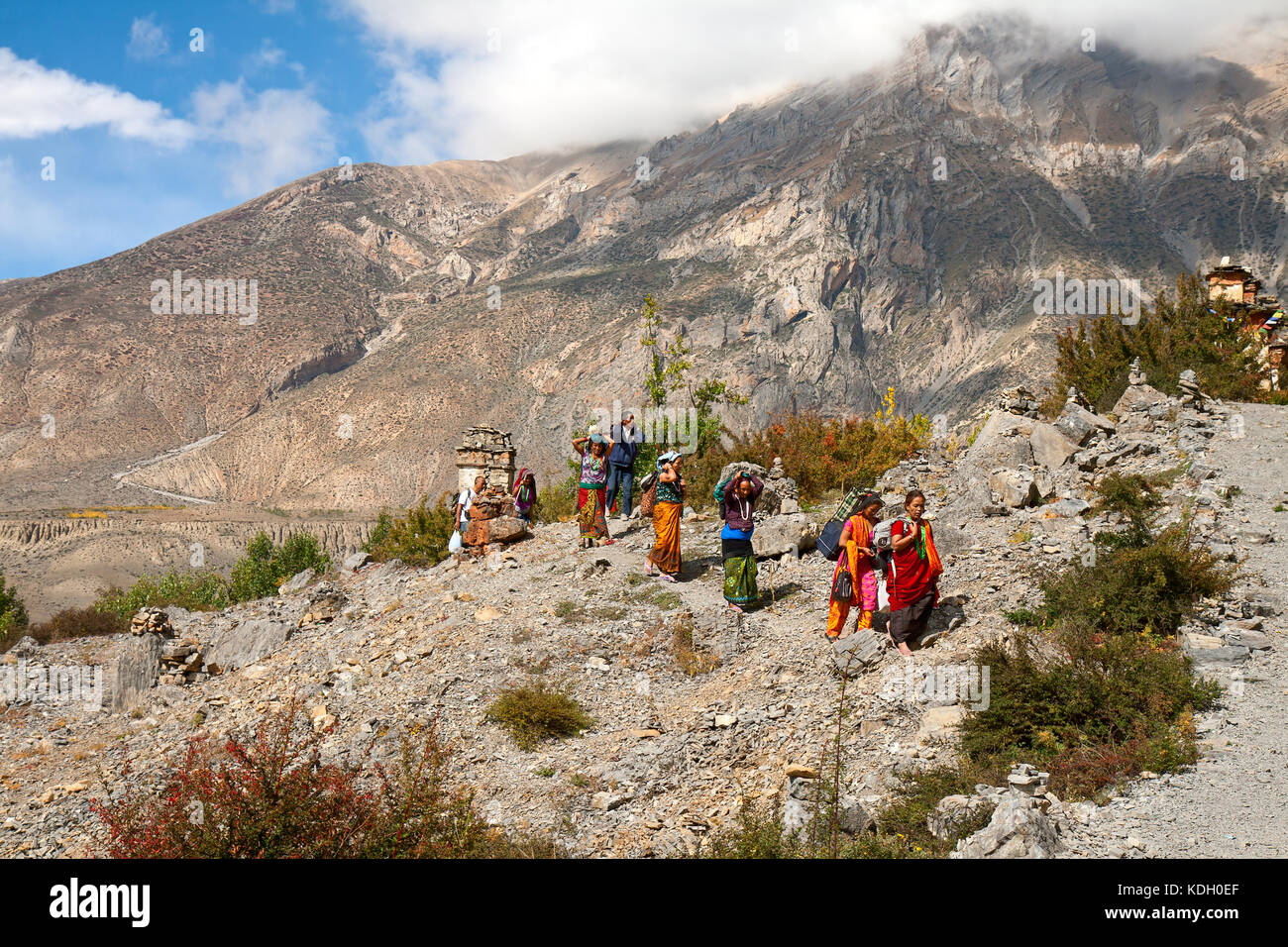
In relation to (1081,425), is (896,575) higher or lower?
lower

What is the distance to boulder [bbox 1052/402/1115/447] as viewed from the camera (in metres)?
12.4

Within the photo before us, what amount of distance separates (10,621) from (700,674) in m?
24.2

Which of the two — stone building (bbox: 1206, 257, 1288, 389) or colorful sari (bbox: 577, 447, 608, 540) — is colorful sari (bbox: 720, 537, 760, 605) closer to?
colorful sari (bbox: 577, 447, 608, 540)

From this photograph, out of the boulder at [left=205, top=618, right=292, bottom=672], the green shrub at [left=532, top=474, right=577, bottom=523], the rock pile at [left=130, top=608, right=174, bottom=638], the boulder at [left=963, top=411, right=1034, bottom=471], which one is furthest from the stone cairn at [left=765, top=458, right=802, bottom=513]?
the rock pile at [left=130, top=608, right=174, bottom=638]

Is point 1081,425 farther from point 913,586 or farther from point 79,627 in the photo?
point 79,627

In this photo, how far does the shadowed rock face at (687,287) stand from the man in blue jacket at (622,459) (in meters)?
76.0

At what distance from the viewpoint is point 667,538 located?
11.4 m

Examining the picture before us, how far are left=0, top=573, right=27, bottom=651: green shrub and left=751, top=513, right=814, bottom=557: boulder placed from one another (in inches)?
623

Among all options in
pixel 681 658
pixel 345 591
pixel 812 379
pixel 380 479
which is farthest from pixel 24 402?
pixel 681 658

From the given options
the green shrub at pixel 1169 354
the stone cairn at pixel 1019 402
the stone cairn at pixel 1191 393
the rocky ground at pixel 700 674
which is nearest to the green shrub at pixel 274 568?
the rocky ground at pixel 700 674

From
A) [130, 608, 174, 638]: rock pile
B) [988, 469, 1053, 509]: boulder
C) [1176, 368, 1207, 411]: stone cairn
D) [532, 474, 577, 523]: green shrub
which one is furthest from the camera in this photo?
[532, 474, 577, 523]: green shrub

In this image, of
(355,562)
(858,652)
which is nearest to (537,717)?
(858,652)

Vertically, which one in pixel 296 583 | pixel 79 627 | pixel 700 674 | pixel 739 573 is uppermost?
pixel 739 573
